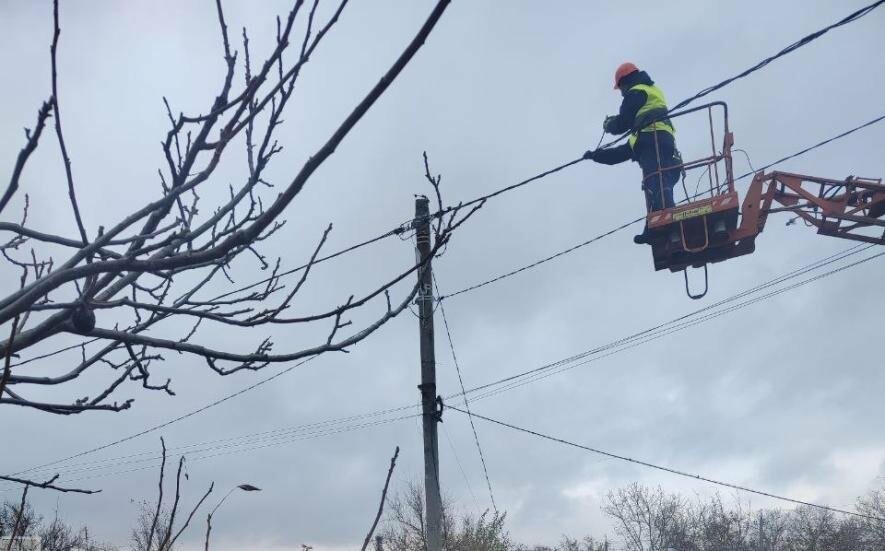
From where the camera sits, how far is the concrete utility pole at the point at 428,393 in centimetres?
1085

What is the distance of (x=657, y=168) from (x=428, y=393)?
15.0 ft

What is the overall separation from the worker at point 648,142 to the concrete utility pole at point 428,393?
2909 millimetres

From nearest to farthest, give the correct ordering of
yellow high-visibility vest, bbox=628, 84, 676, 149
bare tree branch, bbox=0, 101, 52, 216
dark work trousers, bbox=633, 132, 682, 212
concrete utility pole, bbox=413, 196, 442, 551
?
bare tree branch, bbox=0, 101, 52, 216 < concrete utility pole, bbox=413, 196, 442, 551 < yellow high-visibility vest, bbox=628, 84, 676, 149 < dark work trousers, bbox=633, 132, 682, 212

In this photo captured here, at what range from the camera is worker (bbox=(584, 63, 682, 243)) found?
11.6m

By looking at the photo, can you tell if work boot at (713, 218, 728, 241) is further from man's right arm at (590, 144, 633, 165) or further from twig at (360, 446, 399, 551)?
twig at (360, 446, 399, 551)

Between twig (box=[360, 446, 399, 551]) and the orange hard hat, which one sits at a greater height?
the orange hard hat

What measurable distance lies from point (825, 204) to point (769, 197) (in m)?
0.86

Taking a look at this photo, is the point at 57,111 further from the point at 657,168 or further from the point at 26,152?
the point at 657,168

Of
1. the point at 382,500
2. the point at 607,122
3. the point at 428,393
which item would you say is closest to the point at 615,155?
the point at 607,122

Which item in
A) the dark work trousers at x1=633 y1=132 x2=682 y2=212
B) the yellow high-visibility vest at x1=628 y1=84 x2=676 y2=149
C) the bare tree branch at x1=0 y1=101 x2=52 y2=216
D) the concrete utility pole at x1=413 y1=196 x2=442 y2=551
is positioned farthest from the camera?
the dark work trousers at x1=633 y1=132 x2=682 y2=212

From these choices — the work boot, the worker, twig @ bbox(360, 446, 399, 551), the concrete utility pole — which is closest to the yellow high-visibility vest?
the worker

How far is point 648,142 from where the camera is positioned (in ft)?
39.3

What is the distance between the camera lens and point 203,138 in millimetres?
2357

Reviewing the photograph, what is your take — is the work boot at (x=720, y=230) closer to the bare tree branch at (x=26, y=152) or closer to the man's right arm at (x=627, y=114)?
the man's right arm at (x=627, y=114)
